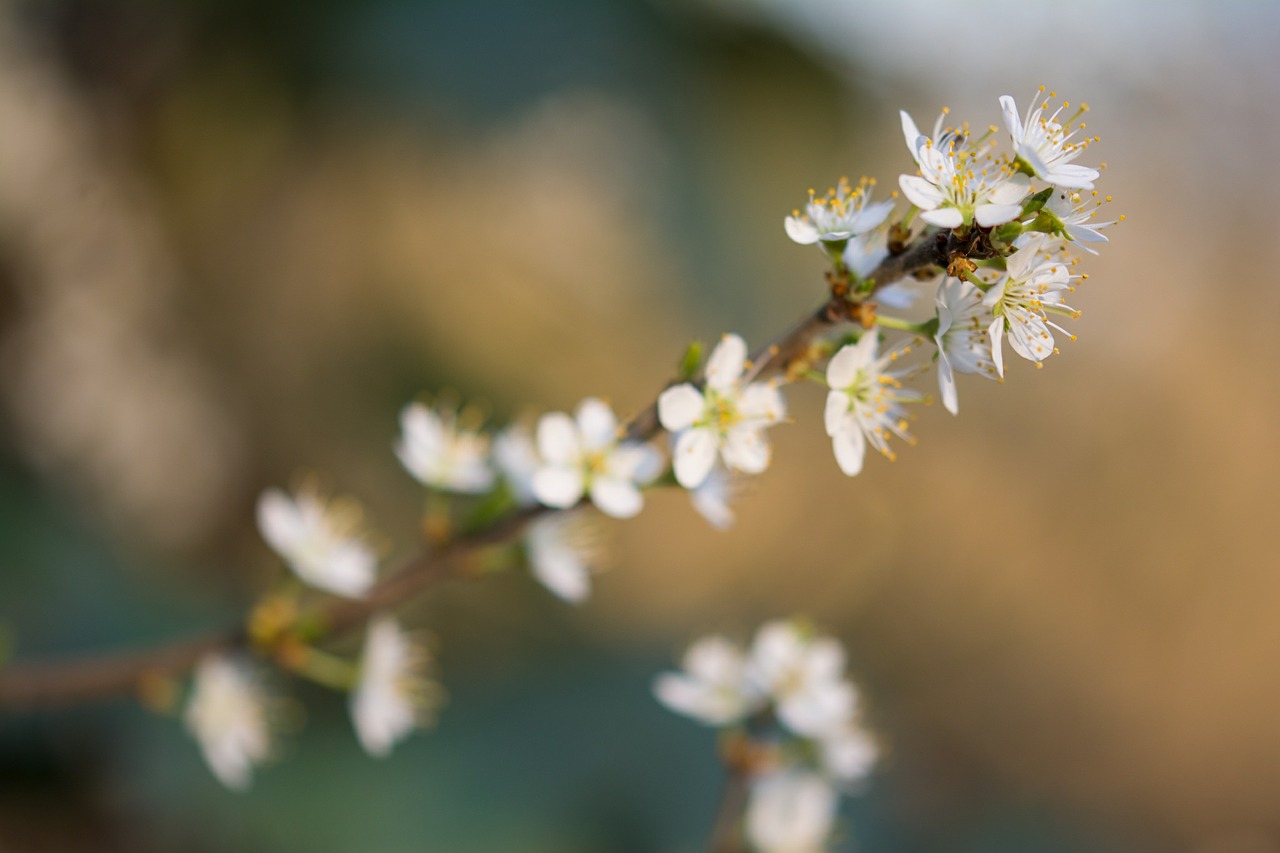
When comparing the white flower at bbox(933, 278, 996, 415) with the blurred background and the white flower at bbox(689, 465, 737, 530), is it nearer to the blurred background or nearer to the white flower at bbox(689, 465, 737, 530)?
the white flower at bbox(689, 465, 737, 530)

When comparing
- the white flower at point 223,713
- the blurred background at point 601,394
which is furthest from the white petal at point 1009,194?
the blurred background at point 601,394

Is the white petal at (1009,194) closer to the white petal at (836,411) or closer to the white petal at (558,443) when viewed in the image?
the white petal at (836,411)

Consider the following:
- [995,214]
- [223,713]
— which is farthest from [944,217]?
[223,713]

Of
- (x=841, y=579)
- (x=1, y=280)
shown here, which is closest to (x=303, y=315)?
(x=1, y=280)

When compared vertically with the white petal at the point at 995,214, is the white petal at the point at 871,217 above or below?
above

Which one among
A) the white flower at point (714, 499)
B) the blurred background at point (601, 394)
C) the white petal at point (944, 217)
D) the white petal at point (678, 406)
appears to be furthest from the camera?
the blurred background at point (601, 394)

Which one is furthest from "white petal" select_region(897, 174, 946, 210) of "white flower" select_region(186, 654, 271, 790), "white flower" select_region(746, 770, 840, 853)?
"white flower" select_region(186, 654, 271, 790)

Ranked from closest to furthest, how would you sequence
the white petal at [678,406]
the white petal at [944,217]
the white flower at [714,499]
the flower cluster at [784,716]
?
the white petal at [944,217] → the white petal at [678,406] → the white flower at [714,499] → the flower cluster at [784,716]
